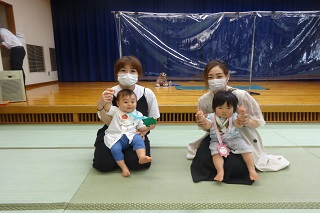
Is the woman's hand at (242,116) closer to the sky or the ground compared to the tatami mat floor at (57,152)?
closer to the sky

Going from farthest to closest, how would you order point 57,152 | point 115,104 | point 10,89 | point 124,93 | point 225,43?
point 225,43, point 10,89, point 57,152, point 115,104, point 124,93

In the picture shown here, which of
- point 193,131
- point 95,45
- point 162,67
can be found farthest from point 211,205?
point 95,45

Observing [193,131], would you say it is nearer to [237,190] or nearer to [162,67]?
[237,190]

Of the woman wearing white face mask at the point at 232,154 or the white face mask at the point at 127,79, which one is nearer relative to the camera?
the woman wearing white face mask at the point at 232,154

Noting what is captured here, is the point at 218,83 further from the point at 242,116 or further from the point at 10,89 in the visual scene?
the point at 10,89

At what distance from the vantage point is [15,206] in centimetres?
130

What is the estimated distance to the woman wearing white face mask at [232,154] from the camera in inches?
60.8

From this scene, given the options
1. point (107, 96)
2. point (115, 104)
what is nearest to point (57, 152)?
point (115, 104)

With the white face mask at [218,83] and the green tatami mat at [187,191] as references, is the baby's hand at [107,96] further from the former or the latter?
the white face mask at [218,83]

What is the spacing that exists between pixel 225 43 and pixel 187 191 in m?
4.01

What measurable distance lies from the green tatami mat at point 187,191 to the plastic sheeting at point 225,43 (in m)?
3.31

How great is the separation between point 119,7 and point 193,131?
16.9 ft

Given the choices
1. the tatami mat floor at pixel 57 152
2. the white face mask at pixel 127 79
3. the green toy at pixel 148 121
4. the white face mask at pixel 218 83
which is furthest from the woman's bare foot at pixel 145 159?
the white face mask at pixel 218 83

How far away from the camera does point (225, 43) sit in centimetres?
483
